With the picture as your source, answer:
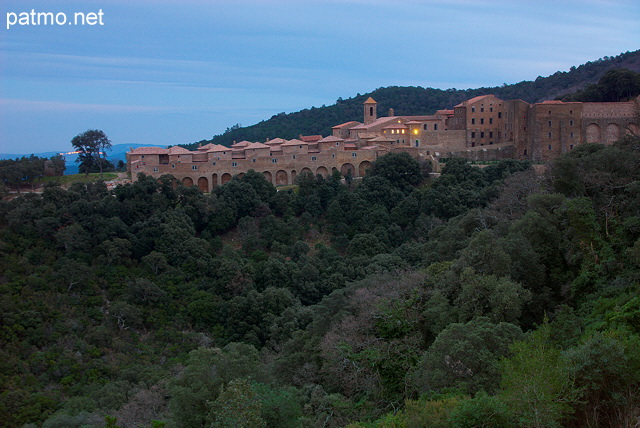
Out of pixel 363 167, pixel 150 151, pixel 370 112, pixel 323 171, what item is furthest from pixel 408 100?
pixel 150 151

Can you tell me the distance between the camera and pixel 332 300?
21250 mm

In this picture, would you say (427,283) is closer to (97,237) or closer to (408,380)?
(408,380)

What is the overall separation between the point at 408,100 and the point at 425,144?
32.7 m

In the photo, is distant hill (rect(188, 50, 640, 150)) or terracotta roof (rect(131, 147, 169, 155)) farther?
distant hill (rect(188, 50, 640, 150))

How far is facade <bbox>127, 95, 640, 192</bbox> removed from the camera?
124 feet

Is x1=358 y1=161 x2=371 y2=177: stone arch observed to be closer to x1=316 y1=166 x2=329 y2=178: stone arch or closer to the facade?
the facade

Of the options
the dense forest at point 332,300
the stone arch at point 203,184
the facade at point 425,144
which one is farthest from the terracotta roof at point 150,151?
the dense forest at point 332,300

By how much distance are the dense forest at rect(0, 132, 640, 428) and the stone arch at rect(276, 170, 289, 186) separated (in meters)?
2.32

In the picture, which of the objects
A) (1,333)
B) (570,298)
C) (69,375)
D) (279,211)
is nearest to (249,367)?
(570,298)

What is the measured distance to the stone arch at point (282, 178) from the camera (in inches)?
1623

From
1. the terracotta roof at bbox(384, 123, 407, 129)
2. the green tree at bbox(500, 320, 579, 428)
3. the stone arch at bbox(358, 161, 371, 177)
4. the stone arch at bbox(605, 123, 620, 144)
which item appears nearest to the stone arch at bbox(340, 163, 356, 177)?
the stone arch at bbox(358, 161, 371, 177)

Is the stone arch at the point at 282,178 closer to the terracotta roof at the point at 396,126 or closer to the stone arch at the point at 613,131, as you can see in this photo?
the terracotta roof at the point at 396,126

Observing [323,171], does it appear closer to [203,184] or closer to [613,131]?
[203,184]

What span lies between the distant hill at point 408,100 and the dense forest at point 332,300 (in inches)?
1187
